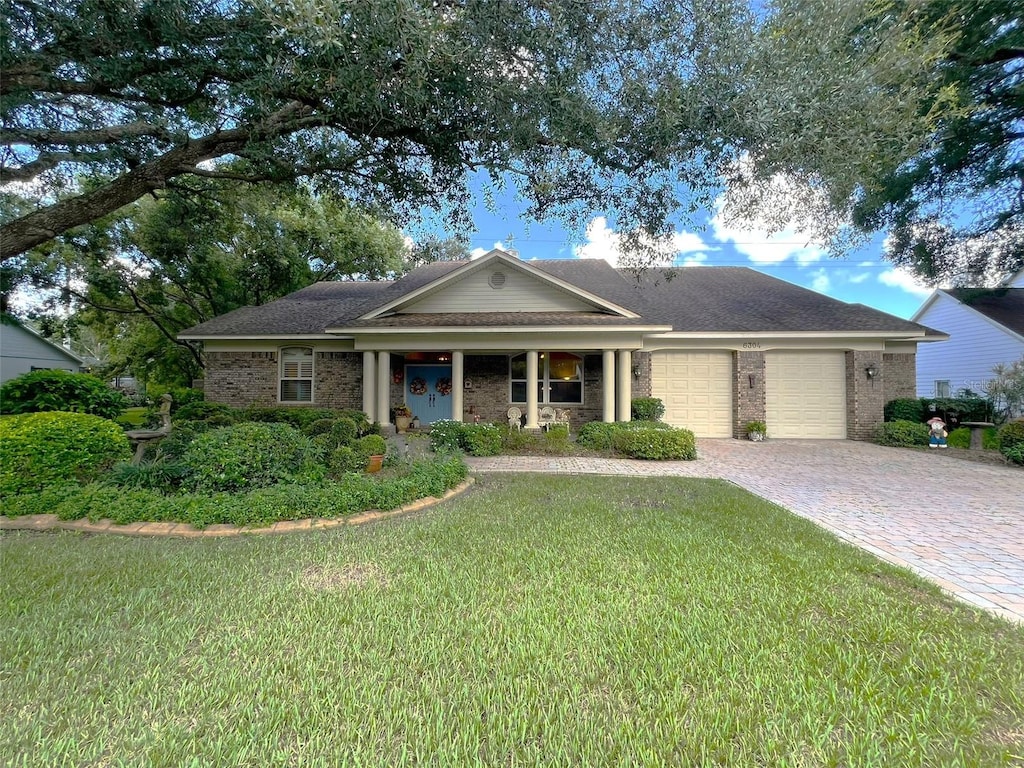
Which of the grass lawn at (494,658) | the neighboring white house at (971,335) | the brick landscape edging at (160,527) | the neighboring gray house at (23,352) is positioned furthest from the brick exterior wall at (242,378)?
the neighboring white house at (971,335)

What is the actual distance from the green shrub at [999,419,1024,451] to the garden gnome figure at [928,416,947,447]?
7.44 feet

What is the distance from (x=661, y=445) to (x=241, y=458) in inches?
305

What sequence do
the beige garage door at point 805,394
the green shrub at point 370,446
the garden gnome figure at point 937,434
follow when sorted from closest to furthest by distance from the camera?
the green shrub at point 370,446 < the garden gnome figure at point 937,434 < the beige garage door at point 805,394

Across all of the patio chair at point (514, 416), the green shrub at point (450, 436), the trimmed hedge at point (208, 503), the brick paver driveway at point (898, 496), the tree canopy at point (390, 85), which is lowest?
the brick paver driveway at point (898, 496)

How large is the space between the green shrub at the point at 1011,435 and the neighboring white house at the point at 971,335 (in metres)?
8.91

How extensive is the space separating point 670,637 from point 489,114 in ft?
20.7

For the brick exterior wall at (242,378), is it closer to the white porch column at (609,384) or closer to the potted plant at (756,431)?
the white porch column at (609,384)

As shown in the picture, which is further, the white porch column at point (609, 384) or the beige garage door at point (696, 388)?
the beige garage door at point (696, 388)

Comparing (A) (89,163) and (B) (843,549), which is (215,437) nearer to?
(A) (89,163)

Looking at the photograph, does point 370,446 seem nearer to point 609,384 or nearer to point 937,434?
point 609,384

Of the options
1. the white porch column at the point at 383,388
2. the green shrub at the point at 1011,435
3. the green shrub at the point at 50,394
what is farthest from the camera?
the white porch column at the point at 383,388

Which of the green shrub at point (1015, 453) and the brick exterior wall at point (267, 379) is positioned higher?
the brick exterior wall at point (267, 379)

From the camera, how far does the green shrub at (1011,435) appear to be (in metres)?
8.39

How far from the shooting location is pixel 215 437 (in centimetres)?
533
